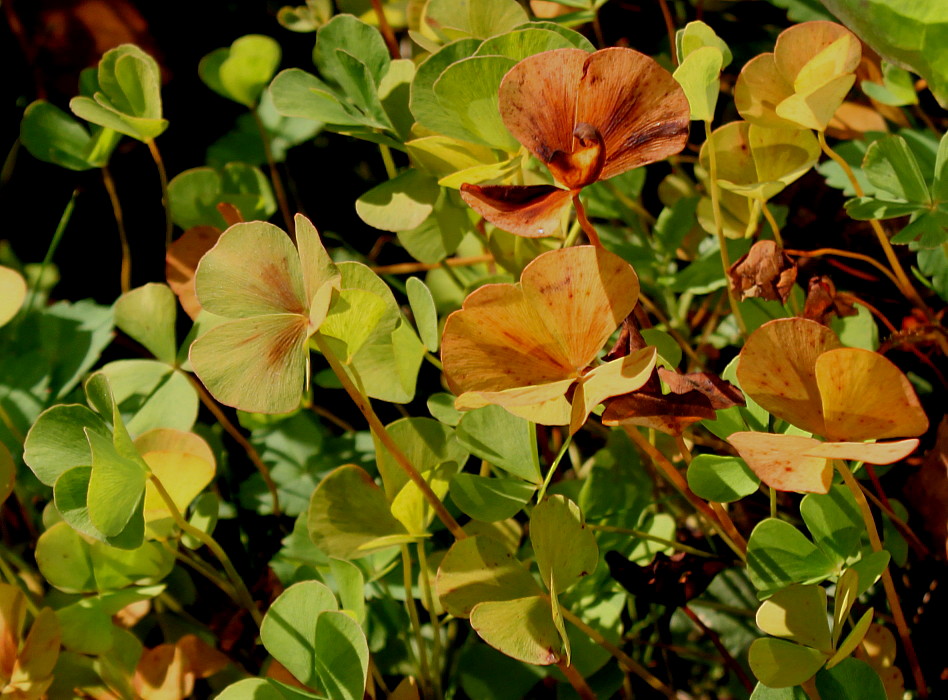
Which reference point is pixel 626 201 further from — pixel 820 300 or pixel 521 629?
pixel 521 629

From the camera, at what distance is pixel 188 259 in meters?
0.78

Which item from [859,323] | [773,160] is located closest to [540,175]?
[773,160]

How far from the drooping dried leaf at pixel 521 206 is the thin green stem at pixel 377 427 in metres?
0.13

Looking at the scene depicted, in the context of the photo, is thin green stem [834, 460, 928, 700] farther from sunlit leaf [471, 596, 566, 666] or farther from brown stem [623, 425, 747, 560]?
sunlit leaf [471, 596, 566, 666]

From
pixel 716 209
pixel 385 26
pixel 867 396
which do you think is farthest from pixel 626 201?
pixel 867 396

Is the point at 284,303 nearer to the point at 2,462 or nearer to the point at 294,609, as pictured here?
the point at 294,609

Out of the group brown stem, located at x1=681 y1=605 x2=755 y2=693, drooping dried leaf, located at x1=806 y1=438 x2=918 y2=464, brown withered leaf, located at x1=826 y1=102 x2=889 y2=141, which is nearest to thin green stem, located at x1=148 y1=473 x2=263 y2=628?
brown stem, located at x1=681 y1=605 x2=755 y2=693

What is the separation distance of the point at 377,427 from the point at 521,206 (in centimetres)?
18

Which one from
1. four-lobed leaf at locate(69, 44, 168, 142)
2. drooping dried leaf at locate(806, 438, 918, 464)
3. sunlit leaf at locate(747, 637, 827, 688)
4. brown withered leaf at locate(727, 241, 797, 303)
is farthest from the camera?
four-lobed leaf at locate(69, 44, 168, 142)

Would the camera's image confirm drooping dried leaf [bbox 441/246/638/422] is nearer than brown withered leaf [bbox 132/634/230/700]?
Yes

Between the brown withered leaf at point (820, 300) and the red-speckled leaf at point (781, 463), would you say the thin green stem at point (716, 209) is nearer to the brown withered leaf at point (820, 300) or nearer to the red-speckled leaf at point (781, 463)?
the brown withered leaf at point (820, 300)

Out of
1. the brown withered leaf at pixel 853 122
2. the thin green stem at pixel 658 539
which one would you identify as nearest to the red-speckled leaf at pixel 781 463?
the thin green stem at pixel 658 539

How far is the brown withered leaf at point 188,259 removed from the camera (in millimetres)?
783

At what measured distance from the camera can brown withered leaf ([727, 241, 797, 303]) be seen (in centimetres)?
60
